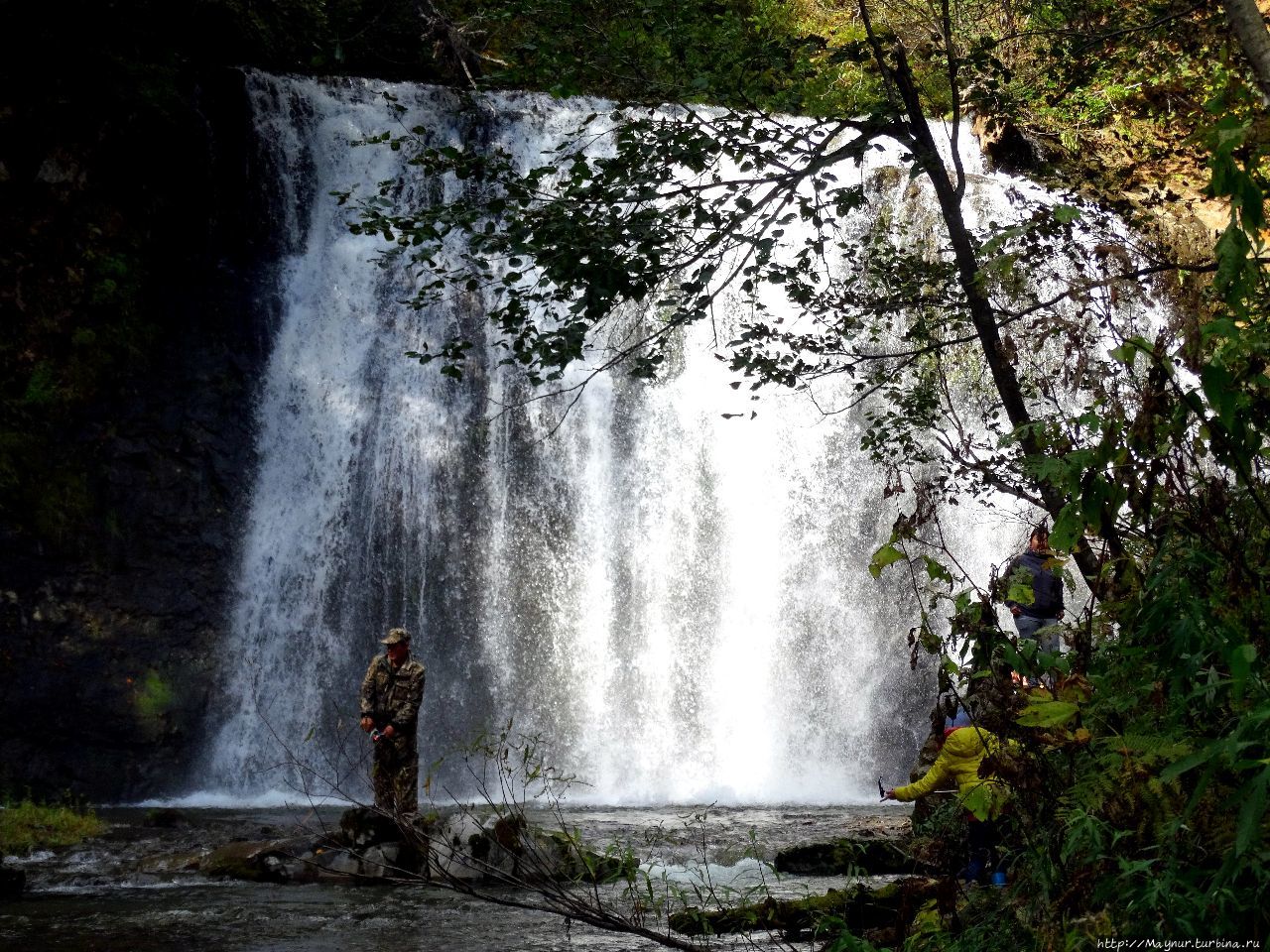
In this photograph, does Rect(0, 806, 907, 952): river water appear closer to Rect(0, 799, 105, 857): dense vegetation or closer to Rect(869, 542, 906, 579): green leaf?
Rect(0, 799, 105, 857): dense vegetation

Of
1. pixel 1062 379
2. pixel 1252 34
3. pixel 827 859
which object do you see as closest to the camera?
pixel 1252 34

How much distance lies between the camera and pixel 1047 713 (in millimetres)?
3076

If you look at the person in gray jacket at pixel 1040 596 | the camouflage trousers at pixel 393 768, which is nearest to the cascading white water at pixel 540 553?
the camouflage trousers at pixel 393 768

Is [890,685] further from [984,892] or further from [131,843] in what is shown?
[984,892]

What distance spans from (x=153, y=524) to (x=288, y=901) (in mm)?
8570

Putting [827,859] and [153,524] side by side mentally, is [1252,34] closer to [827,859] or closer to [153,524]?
[827,859]

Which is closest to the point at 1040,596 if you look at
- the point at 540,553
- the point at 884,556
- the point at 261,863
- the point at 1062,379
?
the point at 1062,379

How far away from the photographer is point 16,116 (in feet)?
49.3

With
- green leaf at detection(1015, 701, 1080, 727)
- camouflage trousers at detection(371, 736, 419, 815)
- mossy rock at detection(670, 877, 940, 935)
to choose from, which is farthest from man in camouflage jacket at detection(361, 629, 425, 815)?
green leaf at detection(1015, 701, 1080, 727)

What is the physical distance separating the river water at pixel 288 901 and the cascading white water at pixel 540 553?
3.93 meters

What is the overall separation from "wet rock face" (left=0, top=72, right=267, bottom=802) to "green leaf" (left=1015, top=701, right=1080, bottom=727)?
12658 mm

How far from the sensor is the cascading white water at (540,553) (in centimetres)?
1487

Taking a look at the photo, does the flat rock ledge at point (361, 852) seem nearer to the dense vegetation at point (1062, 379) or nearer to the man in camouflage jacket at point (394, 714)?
the man in camouflage jacket at point (394, 714)

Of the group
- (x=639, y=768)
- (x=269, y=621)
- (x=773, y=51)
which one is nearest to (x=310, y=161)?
(x=269, y=621)
